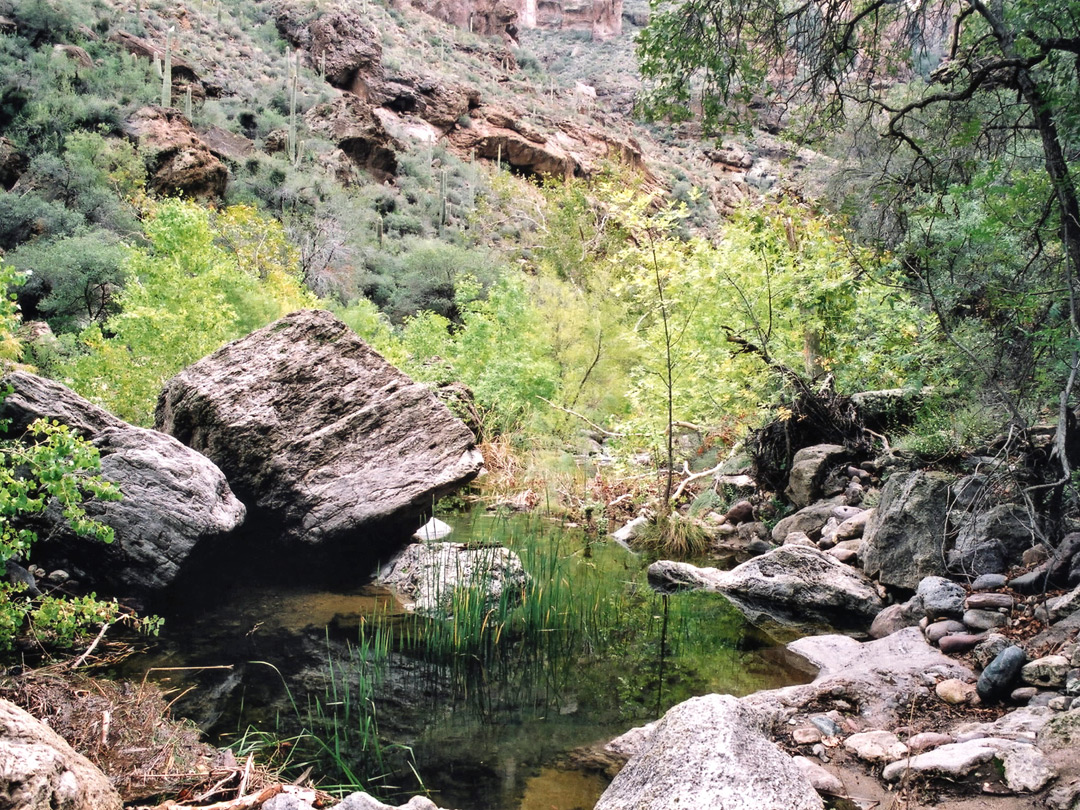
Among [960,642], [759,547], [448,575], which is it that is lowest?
[759,547]

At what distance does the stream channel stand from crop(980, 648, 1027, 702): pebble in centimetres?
118

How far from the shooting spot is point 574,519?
10.0 m

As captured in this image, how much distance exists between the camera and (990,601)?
16.6 ft

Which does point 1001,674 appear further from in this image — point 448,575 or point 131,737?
point 131,737

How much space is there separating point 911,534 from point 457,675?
12.7 ft

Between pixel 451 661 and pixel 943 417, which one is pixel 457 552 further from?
pixel 943 417

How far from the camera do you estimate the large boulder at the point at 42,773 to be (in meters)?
2.34

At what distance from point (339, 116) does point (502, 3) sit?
35.1m

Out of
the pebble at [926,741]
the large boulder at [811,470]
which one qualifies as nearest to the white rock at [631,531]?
the large boulder at [811,470]

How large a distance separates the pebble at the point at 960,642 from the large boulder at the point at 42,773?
4.65 metres

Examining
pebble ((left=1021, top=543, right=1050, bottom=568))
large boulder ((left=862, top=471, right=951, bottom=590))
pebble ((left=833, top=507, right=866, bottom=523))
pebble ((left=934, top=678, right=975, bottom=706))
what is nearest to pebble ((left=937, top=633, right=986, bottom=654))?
pebble ((left=934, top=678, right=975, bottom=706))

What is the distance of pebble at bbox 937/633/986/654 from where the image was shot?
4.75 meters

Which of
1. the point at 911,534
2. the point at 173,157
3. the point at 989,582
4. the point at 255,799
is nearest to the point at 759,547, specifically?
the point at 911,534

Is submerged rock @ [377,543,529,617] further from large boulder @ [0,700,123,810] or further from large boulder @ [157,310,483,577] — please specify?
large boulder @ [0,700,123,810]
